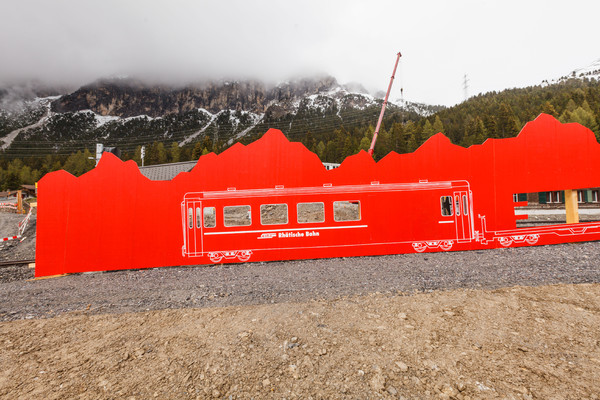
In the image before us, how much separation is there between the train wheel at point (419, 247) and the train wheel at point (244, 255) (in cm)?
574

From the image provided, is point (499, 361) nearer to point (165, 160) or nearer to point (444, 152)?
point (444, 152)

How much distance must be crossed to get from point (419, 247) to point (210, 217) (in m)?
7.52

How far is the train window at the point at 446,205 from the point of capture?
9.12m

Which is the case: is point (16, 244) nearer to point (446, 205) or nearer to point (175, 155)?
point (446, 205)

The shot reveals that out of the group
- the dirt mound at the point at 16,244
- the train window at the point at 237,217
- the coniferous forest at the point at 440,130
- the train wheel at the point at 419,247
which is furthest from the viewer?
the coniferous forest at the point at 440,130

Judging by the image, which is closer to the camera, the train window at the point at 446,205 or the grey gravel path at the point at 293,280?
the grey gravel path at the point at 293,280

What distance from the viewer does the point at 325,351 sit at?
11.1 ft

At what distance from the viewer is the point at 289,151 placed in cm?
896

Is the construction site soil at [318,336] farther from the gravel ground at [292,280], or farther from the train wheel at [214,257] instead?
the train wheel at [214,257]

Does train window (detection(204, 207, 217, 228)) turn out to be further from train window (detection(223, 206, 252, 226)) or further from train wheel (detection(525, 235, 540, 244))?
train wheel (detection(525, 235, 540, 244))

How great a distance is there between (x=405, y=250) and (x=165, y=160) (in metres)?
84.7

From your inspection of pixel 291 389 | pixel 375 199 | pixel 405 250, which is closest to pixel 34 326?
pixel 291 389

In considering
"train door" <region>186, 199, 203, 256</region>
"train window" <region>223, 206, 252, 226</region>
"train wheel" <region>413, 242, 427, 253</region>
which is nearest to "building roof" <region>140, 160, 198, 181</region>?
"train window" <region>223, 206, 252, 226</region>

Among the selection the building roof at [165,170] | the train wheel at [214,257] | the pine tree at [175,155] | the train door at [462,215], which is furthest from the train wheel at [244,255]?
the pine tree at [175,155]
